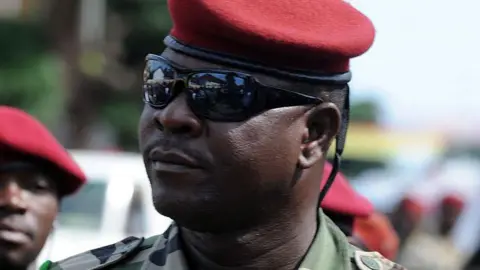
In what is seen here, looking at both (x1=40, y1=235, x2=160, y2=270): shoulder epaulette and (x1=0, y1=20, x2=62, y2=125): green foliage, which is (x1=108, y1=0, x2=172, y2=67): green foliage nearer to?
(x1=0, y1=20, x2=62, y2=125): green foliage

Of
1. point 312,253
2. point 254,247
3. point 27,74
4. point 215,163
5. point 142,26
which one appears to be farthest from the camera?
point 142,26

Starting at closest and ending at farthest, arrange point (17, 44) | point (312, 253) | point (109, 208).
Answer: point (312, 253), point (109, 208), point (17, 44)

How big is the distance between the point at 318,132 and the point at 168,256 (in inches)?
17.4

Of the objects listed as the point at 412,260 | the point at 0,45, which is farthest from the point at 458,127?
the point at 412,260

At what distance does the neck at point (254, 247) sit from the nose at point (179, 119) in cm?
26

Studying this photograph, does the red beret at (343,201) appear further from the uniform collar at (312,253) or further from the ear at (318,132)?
the ear at (318,132)

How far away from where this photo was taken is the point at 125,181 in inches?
306

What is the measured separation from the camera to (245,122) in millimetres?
2535

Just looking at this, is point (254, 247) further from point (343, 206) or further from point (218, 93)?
point (343, 206)

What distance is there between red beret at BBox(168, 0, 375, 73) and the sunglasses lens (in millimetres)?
65

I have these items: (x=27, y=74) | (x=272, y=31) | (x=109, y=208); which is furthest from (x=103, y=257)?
(x=27, y=74)

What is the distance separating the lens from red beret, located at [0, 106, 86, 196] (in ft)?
13.0

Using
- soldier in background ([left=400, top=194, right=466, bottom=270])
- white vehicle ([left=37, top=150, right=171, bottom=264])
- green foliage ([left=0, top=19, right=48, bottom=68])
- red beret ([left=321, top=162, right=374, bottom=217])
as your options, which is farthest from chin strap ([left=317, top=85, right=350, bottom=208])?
green foliage ([left=0, top=19, right=48, bottom=68])

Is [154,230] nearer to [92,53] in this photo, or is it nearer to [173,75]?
[173,75]
